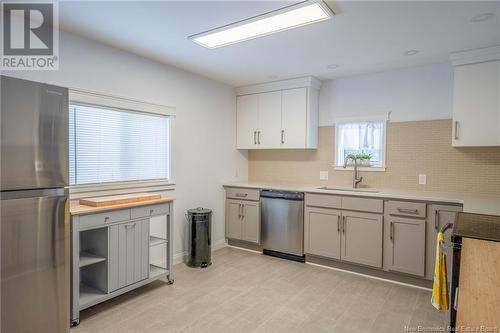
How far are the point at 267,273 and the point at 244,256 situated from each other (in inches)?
26.5

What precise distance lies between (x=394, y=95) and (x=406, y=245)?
1.85 meters

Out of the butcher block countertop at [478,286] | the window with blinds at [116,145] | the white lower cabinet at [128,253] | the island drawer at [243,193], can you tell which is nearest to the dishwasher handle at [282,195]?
the island drawer at [243,193]

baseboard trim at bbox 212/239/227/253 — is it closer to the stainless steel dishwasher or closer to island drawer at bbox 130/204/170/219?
the stainless steel dishwasher

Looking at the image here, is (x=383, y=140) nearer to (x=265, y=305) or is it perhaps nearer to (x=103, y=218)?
(x=265, y=305)

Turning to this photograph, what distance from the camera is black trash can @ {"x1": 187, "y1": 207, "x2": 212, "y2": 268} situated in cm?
369

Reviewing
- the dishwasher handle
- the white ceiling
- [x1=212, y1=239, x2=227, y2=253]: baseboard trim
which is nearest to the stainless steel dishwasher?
the dishwasher handle

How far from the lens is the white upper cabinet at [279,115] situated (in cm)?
422

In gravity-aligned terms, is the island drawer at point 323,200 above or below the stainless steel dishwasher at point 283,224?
above

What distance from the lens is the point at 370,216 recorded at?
340cm

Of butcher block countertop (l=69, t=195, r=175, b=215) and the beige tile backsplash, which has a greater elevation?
the beige tile backsplash

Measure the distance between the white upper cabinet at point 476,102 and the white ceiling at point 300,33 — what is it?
0.21m

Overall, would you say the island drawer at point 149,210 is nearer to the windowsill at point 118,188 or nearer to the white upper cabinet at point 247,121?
the windowsill at point 118,188

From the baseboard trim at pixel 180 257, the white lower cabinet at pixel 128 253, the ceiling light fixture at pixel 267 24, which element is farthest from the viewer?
the baseboard trim at pixel 180 257

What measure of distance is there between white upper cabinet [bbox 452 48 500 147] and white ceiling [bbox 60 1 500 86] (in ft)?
0.68
